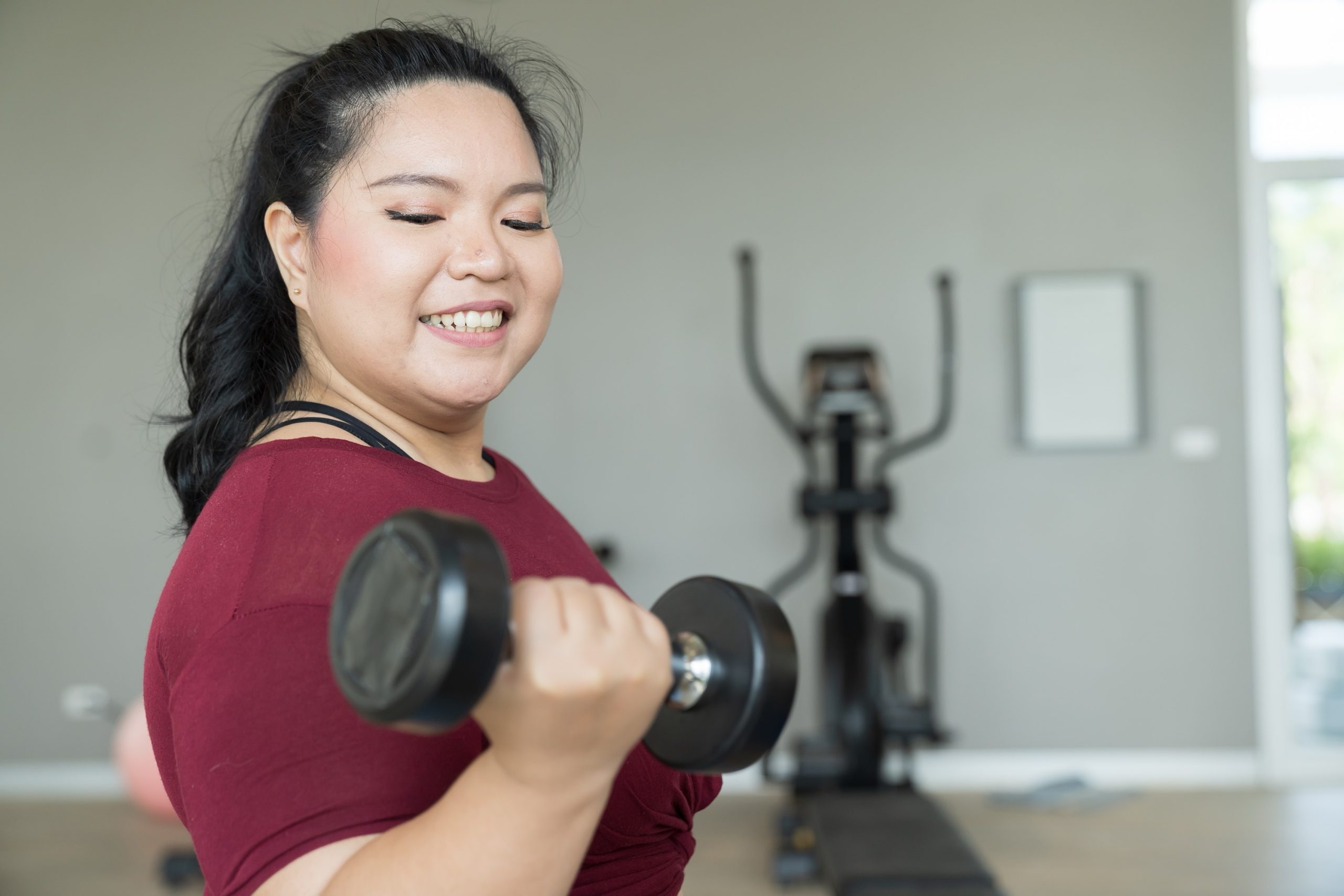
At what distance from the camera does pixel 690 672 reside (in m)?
0.51

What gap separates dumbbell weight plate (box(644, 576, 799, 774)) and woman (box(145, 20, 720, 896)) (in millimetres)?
52

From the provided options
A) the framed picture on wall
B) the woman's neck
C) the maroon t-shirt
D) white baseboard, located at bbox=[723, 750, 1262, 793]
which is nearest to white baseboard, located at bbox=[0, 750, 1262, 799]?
white baseboard, located at bbox=[723, 750, 1262, 793]

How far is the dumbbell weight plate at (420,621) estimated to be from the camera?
1.32 ft

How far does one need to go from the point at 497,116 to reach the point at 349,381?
0.19 m

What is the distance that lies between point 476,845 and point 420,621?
106 mm

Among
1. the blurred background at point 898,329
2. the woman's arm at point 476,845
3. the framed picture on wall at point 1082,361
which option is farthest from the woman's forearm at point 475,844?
the framed picture on wall at point 1082,361

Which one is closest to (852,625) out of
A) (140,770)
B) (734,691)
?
(140,770)

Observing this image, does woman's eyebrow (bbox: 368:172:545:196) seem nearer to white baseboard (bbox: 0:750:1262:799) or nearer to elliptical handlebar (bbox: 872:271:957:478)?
elliptical handlebar (bbox: 872:271:957:478)

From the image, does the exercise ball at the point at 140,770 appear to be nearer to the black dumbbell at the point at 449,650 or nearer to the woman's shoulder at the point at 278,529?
the woman's shoulder at the point at 278,529

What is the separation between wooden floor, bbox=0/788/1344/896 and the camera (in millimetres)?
2754

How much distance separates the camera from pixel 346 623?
0.44 m

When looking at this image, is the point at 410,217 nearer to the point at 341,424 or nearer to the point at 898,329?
the point at 341,424

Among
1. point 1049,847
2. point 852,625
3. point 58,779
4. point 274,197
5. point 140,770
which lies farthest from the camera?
point 58,779

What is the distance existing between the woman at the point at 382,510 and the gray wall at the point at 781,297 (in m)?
2.89
